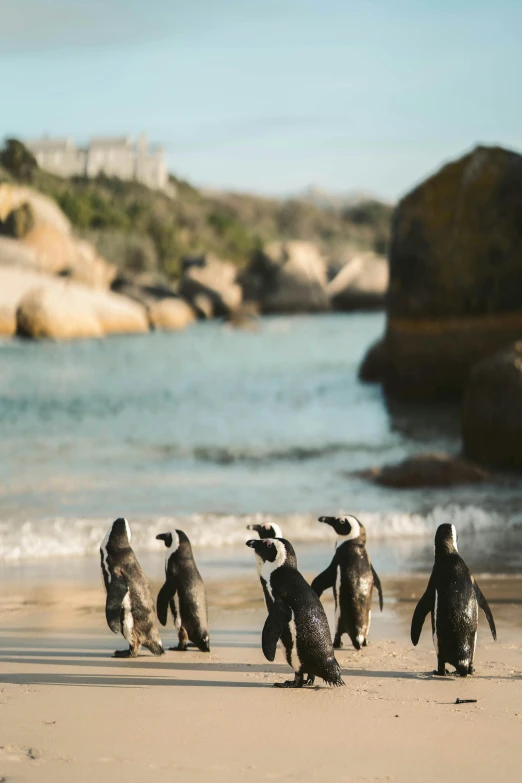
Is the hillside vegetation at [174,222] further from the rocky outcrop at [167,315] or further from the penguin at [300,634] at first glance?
the penguin at [300,634]

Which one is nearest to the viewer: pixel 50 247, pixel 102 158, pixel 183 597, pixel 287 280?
pixel 183 597

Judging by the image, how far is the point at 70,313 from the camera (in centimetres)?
3666

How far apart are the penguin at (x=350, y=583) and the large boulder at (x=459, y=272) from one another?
1407 centimetres

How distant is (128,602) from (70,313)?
105ft

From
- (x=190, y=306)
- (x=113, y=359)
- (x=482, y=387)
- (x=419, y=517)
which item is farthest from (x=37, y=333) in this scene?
(x=419, y=517)

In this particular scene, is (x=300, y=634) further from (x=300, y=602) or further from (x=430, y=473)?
(x=430, y=473)

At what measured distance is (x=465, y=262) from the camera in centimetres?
2009

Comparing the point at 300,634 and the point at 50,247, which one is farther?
the point at 50,247

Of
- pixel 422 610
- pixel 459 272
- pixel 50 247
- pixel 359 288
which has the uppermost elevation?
pixel 459 272

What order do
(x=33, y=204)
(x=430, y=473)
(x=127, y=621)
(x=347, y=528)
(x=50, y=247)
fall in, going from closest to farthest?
(x=127, y=621)
(x=347, y=528)
(x=430, y=473)
(x=33, y=204)
(x=50, y=247)

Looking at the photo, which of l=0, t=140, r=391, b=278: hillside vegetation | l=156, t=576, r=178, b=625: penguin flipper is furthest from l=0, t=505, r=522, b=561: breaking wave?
l=0, t=140, r=391, b=278: hillside vegetation

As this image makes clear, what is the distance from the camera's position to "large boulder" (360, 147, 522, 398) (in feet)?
64.9

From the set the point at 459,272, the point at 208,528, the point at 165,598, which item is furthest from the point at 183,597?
the point at 459,272

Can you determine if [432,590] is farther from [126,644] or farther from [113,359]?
[113,359]
